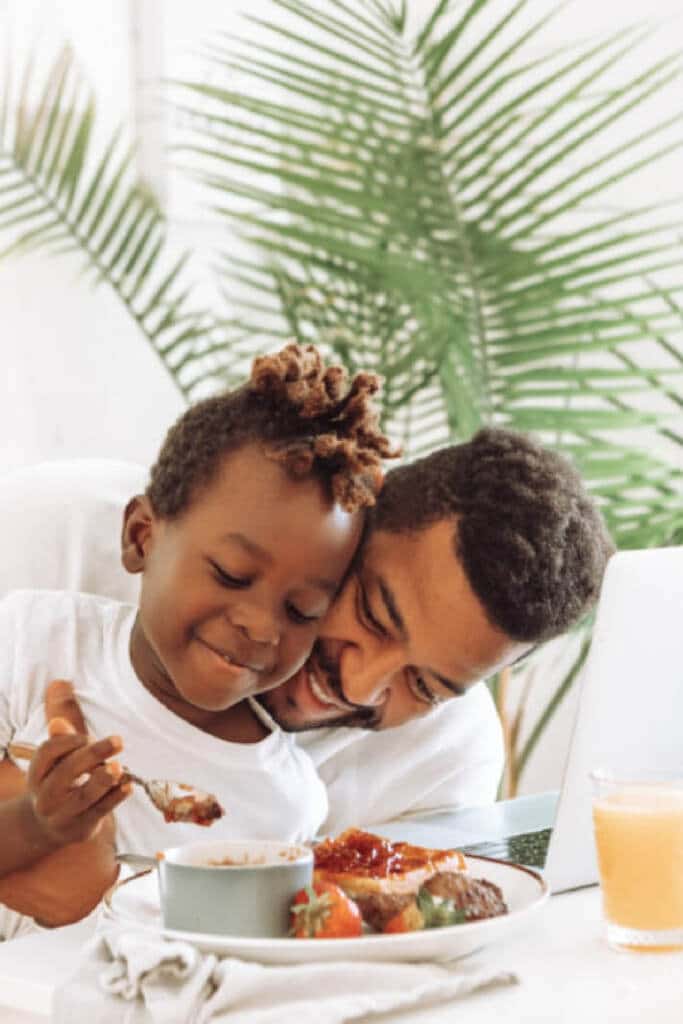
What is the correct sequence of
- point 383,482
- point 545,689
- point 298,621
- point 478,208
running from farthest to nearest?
point 545,689, point 478,208, point 383,482, point 298,621

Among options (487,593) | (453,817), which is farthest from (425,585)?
(453,817)

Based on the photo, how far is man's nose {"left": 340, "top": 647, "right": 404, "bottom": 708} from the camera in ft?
4.47

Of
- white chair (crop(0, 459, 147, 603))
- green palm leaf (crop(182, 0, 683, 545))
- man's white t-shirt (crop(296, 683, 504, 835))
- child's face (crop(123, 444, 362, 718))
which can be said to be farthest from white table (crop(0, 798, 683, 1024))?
green palm leaf (crop(182, 0, 683, 545))

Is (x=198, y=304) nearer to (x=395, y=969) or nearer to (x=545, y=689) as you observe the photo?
(x=545, y=689)

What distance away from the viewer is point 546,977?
94 centimetres

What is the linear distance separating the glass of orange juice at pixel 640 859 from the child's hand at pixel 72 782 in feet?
1.07

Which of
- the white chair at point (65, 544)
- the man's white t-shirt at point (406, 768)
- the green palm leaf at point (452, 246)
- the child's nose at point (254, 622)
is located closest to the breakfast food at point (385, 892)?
the child's nose at point (254, 622)

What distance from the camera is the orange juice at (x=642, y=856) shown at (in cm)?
100

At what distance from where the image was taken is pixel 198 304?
331 centimetres

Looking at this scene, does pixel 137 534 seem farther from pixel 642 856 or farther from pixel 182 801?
pixel 642 856

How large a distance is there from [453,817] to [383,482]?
1.14 feet

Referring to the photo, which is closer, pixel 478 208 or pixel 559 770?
pixel 478 208

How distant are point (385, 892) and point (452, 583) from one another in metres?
0.38

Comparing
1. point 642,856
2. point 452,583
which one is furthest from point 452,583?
point 642,856
